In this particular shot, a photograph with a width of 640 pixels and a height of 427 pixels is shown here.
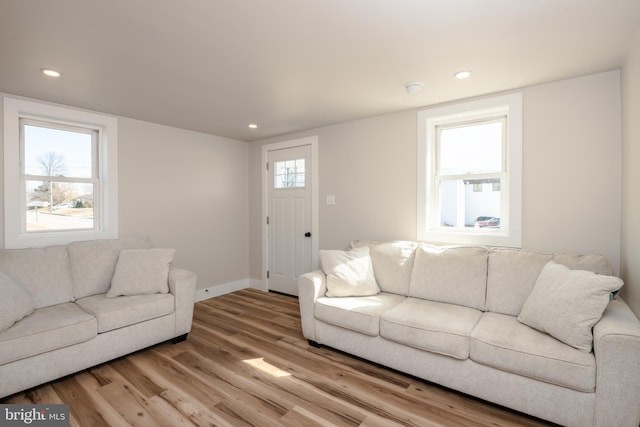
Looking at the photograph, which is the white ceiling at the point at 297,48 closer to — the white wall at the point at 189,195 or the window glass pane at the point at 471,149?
the window glass pane at the point at 471,149

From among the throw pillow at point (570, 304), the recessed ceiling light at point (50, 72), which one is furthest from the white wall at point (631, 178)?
the recessed ceiling light at point (50, 72)

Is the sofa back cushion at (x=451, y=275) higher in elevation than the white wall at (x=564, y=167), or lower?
lower

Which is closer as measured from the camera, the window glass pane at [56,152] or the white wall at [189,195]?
the window glass pane at [56,152]

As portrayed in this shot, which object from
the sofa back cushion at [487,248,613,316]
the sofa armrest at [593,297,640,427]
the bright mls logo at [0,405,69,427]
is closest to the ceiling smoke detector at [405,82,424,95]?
the sofa back cushion at [487,248,613,316]

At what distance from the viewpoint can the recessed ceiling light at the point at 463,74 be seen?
2.41m

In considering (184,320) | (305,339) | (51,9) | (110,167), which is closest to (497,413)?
(305,339)

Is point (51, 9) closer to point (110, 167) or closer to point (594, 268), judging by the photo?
point (110, 167)

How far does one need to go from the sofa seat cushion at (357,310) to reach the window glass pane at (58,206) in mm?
2784

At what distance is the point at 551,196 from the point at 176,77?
3266mm

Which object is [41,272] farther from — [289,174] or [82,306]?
[289,174]

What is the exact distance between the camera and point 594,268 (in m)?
2.28

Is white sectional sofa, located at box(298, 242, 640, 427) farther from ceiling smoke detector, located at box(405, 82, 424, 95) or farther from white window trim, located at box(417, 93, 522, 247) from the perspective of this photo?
ceiling smoke detector, located at box(405, 82, 424, 95)

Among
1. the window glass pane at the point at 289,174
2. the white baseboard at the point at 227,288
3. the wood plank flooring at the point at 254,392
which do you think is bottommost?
the wood plank flooring at the point at 254,392

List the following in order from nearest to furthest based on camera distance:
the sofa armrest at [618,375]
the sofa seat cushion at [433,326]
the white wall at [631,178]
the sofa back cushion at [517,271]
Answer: the sofa armrest at [618,375], the white wall at [631,178], the sofa seat cushion at [433,326], the sofa back cushion at [517,271]
